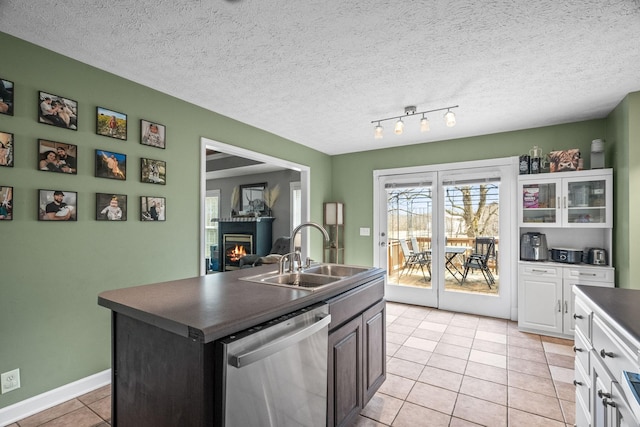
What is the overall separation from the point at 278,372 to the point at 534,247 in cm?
366

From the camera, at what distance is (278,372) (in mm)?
1292

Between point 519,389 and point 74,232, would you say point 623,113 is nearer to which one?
point 519,389

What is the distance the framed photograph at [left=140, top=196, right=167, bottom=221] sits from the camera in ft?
8.91

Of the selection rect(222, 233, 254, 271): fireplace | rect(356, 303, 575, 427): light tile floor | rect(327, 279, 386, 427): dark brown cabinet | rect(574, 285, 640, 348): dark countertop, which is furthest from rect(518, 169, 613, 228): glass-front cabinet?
rect(222, 233, 254, 271): fireplace

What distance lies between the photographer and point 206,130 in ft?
10.9

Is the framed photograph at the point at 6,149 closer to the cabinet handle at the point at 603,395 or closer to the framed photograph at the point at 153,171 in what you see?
the framed photograph at the point at 153,171

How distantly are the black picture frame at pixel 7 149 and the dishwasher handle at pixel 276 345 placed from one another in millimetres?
2066

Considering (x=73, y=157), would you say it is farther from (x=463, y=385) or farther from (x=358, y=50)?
(x=463, y=385)

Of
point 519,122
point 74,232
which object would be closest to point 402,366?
point 74,232

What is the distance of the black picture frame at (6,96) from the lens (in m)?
1.97

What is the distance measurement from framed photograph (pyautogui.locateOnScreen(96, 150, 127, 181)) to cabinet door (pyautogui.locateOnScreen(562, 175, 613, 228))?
446 centimetres

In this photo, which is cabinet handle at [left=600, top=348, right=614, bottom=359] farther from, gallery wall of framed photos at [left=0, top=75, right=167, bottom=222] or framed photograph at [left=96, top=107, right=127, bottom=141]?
framed photograph at [left=96, top=107, right=127, bottom=141]

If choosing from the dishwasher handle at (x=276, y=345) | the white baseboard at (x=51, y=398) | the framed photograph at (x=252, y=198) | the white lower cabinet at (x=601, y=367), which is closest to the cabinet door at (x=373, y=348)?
the dishwasher handle at (x=276, y=345)

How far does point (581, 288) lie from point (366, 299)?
4.04 ft
